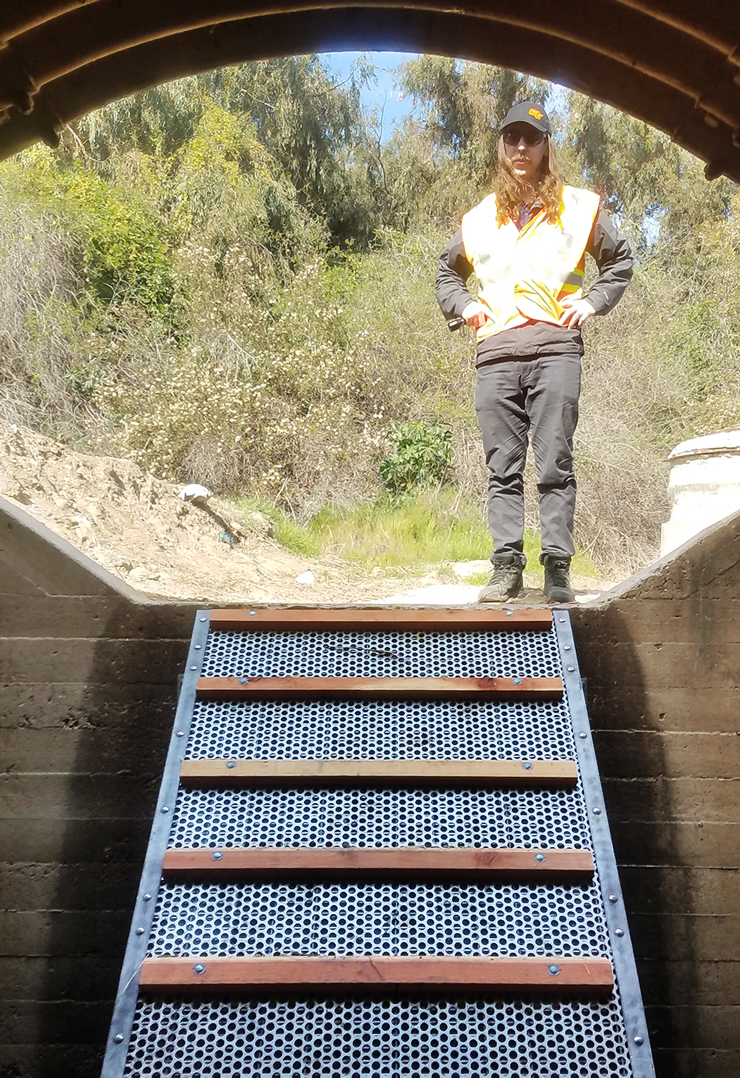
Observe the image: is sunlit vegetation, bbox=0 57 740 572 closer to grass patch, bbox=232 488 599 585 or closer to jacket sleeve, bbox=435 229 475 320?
grass patch, bbox=232 488 599 585

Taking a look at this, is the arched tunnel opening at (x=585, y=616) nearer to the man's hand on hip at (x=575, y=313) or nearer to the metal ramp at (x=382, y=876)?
the metal ramp at (x=382, y=876)

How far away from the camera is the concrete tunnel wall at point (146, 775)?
2.74m

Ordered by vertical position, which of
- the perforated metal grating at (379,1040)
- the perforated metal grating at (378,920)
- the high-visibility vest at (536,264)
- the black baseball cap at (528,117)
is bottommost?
the perforated metal grating at (379,1040)

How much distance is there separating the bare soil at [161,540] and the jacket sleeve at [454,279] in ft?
14.0

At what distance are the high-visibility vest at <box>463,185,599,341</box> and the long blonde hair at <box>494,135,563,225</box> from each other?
0.14ft

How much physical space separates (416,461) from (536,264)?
1060 cm

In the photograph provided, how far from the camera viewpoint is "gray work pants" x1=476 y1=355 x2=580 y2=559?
12.9 feet

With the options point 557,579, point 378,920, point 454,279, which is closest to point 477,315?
point 454,279

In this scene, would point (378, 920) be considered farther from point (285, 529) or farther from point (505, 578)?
point (285, 529)

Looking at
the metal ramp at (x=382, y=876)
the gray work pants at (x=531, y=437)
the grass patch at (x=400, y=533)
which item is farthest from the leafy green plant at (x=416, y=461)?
the metal ramp at (x=382, y=876)

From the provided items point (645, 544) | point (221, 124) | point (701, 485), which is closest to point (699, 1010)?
point (701, 485)

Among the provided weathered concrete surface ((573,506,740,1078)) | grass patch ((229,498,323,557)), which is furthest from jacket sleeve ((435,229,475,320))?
grass patch ((229,498,323,557))

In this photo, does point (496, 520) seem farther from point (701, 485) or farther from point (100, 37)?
point (701, 485)

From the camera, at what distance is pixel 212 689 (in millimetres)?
2893
